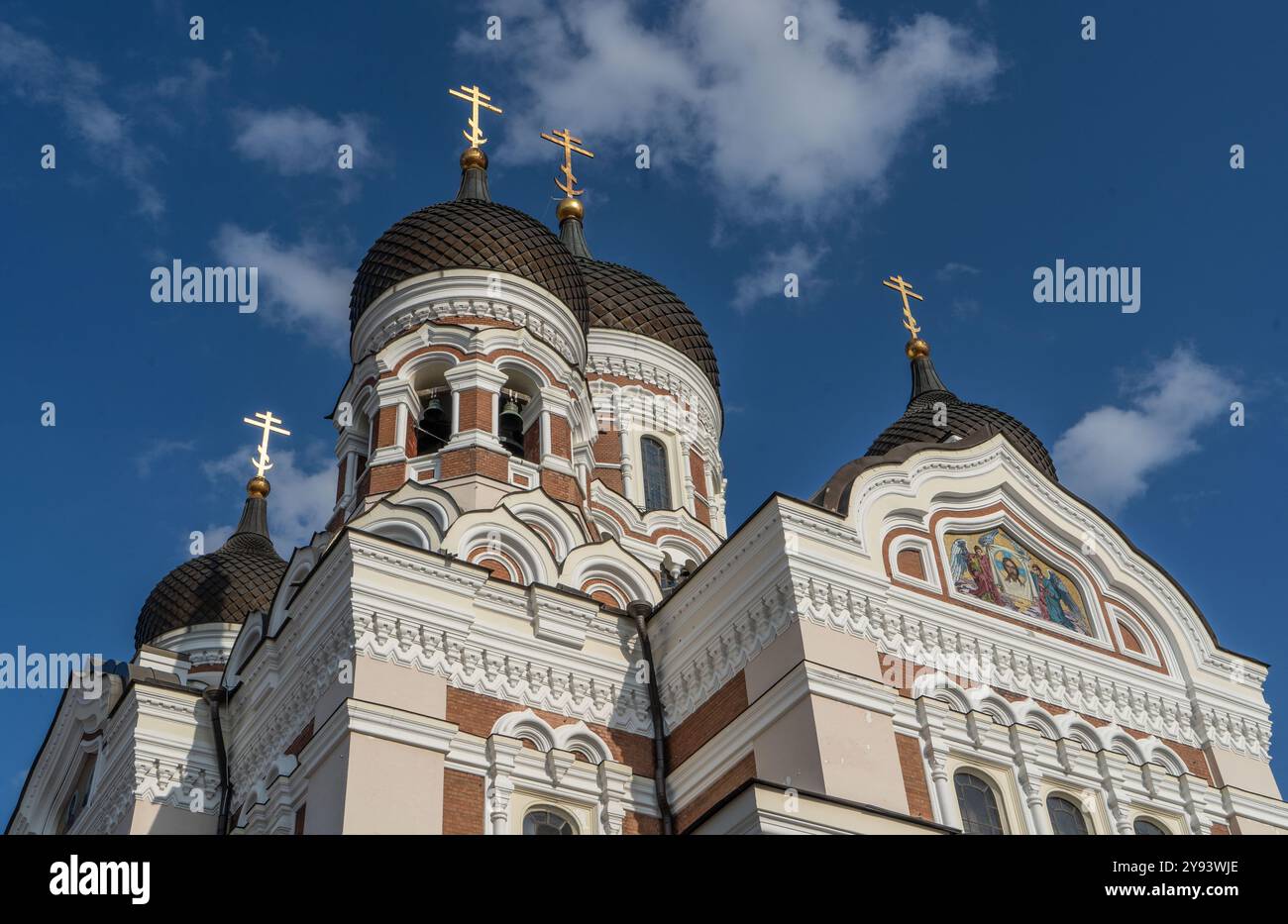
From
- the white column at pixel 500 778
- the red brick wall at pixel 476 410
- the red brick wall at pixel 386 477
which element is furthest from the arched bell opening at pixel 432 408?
the white column at pixel 500 778

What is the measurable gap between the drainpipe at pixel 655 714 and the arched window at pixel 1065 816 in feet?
10.3

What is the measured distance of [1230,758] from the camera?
14.2 meters

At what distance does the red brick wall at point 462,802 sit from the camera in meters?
12.0

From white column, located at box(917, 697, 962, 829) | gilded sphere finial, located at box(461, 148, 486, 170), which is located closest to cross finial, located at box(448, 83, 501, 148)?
gilded sphere finial, located at box(461, 148, 486, 170)

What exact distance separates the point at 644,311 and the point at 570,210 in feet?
11.0

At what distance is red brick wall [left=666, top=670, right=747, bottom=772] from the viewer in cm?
1277

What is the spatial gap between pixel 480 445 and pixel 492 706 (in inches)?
172

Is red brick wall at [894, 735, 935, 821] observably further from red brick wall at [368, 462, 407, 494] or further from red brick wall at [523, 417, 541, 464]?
red brick wall at [368, 462, 407, 494]

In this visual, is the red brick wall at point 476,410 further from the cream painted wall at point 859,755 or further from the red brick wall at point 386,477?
the cream painted wall at point 859,755

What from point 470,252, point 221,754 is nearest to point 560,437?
point 470,252

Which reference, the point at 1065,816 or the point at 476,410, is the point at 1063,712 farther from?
the point at 476,410

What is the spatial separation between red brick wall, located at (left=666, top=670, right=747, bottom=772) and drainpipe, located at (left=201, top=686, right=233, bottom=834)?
4226 millimetres
